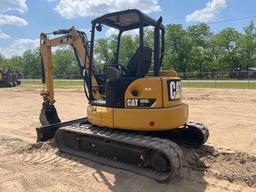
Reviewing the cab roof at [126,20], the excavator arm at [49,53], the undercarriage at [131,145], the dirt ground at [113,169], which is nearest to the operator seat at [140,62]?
the cab roof at [126,20]

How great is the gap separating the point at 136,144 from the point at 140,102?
76 centimetres

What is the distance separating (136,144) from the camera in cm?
569

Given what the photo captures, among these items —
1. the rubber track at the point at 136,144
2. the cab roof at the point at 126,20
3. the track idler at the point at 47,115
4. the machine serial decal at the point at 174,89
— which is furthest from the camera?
the track idler at the point at 47,115

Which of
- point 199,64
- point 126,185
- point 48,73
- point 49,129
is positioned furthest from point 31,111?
point 199,64

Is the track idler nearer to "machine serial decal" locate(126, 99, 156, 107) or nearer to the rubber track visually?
the rubber track

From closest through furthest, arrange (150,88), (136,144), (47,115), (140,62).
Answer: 1. (136,144)
2. (150,88)
3. (140,62)
4. (47,115)

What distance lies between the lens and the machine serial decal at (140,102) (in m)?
5.95

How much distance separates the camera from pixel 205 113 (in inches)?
495

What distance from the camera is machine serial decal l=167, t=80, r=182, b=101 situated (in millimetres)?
6097

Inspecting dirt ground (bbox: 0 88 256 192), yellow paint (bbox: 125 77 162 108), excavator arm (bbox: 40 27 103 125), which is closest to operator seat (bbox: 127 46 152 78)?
yellow paint (bbox: 125 77 162 108)

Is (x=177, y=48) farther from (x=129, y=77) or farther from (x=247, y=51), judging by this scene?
(x=129, y=77)

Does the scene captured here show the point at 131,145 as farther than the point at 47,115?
No

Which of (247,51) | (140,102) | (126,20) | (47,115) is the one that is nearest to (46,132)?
(47,115)

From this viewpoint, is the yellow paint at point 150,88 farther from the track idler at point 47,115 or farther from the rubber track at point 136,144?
the track idler at point 47,115
